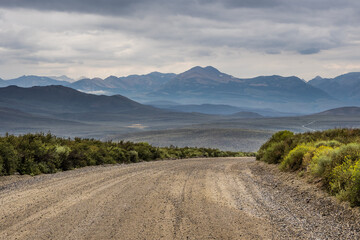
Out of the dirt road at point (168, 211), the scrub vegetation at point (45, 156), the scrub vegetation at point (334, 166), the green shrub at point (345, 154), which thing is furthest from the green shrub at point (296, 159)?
the scrub vegetation at point (45, 156)

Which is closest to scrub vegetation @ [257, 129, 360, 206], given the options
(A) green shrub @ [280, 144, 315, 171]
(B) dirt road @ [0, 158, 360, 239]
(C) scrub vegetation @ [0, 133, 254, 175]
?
(A) green shrub @ [280, 144, 315, 171]

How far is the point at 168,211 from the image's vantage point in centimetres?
859

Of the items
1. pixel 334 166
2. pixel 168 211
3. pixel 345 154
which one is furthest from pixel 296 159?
pixel 168 211

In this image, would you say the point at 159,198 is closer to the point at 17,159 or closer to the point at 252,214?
the point at 252,214

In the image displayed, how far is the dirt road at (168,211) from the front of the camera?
7.14m

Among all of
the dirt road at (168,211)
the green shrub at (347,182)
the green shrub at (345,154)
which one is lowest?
the dirt road at (168,211)

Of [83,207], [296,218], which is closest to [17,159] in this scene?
[83,207]

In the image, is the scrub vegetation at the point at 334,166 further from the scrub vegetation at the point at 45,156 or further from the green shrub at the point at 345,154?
the scrub vegetation at the point at 45,156

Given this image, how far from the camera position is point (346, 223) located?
26.4ft

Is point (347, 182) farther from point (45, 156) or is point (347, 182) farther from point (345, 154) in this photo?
point (45, 156)

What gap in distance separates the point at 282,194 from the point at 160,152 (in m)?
19.4

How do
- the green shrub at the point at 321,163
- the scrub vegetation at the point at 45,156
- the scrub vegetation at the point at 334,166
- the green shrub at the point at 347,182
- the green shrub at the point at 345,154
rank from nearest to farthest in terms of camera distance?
the green shrub at the point at 347,182 → the scrub vegetation at the point at 334,166 → the green shrub at the point at 345,154 → the green shrub at the point at 321,163 → the scrub vegetation at the point at 45,156

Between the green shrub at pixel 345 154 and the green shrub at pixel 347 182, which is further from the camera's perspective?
the green shrub at pixel 345 154

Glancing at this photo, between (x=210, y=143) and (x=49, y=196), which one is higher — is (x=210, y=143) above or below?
below
